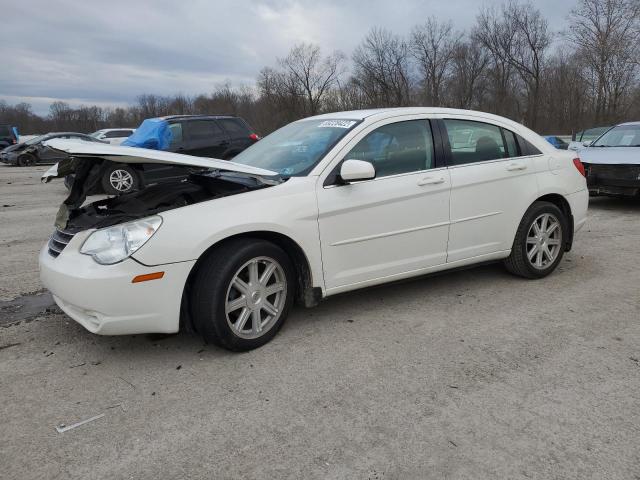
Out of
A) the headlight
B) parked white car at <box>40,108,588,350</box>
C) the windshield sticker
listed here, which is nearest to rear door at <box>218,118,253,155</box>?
parked white car at <box>40,108,588,350</box>

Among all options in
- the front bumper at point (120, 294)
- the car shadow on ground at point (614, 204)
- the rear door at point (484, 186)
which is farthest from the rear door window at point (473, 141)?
the car shadow on ground at point (614, 204)

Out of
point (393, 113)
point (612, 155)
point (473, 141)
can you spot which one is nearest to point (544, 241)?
point (473, 141)

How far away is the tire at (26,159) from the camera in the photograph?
23.2m

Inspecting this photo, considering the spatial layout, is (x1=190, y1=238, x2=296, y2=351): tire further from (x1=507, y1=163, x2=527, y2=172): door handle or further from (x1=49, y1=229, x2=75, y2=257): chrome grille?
(x1=507, y1=163, x2=527, y2=172): door handle

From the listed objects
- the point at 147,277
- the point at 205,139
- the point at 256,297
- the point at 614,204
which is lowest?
the point at 614,204

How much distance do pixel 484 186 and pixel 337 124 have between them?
1.39 metres

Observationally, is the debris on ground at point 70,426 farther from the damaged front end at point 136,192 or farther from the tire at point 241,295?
the damaged front end at point 136,192

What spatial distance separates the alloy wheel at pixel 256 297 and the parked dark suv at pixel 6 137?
109 feet

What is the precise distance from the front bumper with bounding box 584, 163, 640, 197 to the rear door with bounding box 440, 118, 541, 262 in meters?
4.53

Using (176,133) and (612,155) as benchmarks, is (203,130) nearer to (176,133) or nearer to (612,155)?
(176,133)

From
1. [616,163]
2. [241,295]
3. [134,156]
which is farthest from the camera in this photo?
[616,163]

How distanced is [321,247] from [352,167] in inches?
23.9

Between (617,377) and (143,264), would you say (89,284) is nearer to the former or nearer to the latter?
(143,264)

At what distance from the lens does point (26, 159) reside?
76.7ft
